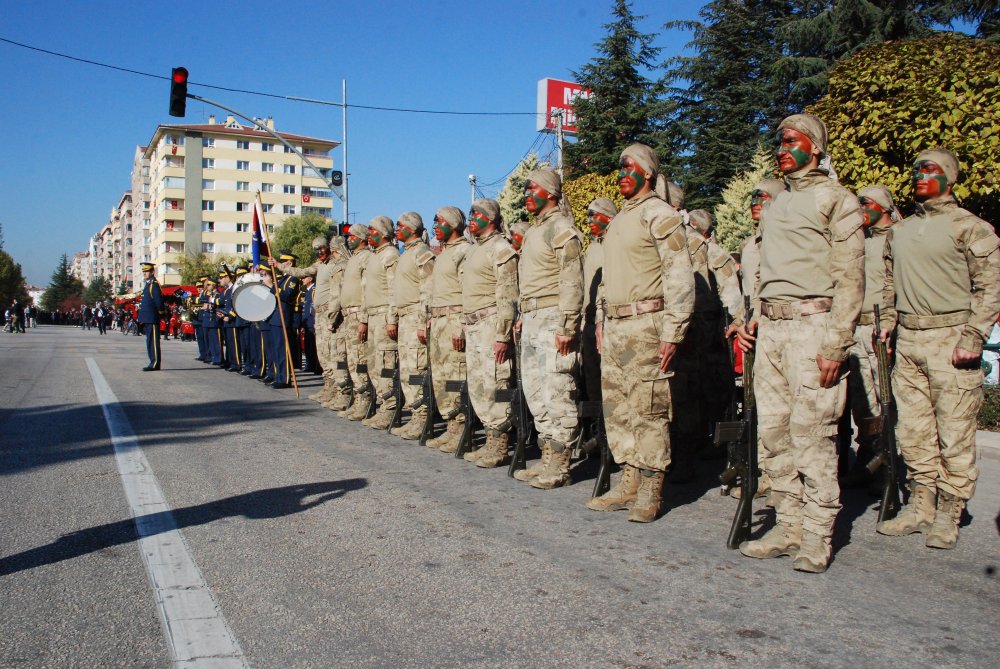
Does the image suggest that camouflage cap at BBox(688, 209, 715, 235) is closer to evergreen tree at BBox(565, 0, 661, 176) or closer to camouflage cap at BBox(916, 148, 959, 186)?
camouflage cap at BBox(916, 148, 959, 186)

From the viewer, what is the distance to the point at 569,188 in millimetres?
28469

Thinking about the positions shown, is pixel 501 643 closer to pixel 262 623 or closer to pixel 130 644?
pixel 262 623

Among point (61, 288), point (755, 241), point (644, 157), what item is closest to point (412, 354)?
point (755, 241)

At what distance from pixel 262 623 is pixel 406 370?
5908mm

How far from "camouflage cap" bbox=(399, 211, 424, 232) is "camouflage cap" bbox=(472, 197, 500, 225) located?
176cm

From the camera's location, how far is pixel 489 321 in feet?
26.1

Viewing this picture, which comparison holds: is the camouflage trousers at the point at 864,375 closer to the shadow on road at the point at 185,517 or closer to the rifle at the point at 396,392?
the shadow on road at the point at 185,517

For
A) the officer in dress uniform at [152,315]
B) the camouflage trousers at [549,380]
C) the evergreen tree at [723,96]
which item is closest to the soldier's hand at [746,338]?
the camouflage trousers at [549,380]

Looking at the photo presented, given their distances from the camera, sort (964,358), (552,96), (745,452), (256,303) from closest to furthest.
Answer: (745,452)
(964,358)
(256,303)
(552,96)

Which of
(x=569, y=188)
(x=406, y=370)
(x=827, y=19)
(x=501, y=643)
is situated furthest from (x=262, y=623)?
(x=827, y=19)

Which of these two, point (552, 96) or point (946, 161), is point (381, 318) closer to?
point (946, 161)

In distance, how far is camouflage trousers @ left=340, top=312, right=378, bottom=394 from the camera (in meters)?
11.0

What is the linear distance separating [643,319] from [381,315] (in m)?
5.10

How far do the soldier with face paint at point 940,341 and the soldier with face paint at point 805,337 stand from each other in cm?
96
